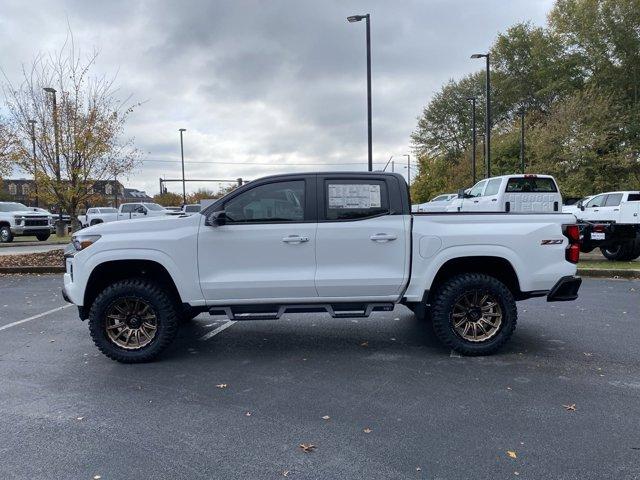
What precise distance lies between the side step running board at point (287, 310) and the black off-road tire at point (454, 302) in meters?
0.55

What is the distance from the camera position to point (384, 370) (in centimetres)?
470

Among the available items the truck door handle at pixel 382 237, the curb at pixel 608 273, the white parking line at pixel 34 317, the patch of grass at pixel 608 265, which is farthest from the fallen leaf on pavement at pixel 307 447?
the patch of grass at pixel 608 265

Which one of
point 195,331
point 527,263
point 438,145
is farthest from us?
point 438,145

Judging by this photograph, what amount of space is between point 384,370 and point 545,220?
2247mm

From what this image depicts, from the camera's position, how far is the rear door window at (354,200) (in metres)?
4.98

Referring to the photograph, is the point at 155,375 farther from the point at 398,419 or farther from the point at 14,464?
the point at 398,419

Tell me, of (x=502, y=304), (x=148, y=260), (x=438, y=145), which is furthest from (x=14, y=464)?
(x=438, y=145)

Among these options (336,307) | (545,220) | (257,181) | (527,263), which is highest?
(257,181)

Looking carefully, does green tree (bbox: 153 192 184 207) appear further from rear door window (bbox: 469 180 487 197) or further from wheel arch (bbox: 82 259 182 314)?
wheel arch (bbox: 82 259 182 314)

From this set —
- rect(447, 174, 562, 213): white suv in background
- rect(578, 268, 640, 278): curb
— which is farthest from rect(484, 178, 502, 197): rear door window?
rect(578, 268, 640, 278): curb

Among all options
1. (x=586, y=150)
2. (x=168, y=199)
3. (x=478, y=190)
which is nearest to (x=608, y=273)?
(x=478, y=190)

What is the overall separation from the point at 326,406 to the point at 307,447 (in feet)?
2.20

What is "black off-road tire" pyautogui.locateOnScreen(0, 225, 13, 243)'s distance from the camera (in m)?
20.7

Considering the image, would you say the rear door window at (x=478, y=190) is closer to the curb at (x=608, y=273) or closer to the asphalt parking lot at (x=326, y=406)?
the curb at (x=608, y=273)
